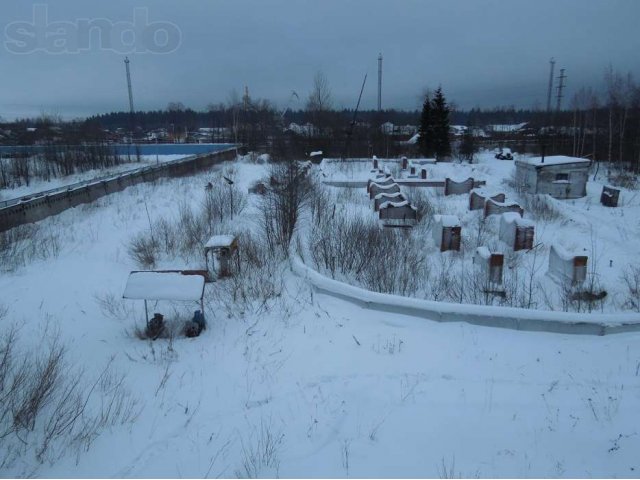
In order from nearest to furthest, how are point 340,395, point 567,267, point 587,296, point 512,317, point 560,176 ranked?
1. point 340,395
2. point 512,317
3. point 587,296
4. point 567,267
5. point 560,176

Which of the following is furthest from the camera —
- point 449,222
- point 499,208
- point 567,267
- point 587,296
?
point 499,208

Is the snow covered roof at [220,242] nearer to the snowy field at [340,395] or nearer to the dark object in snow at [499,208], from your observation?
the snowy field at [340,395]

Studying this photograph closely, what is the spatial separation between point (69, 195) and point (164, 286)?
1511cm

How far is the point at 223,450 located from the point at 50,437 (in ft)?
5.29

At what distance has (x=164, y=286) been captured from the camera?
5.90m

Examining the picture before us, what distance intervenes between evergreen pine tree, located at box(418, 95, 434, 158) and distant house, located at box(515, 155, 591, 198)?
1566 centimetres

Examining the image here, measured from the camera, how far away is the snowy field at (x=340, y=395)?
11.9 feet

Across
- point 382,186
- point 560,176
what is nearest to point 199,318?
point 382,186

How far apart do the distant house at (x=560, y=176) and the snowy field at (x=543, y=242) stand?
2.78ft

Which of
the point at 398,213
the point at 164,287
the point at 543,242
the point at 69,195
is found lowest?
the point at 543,242

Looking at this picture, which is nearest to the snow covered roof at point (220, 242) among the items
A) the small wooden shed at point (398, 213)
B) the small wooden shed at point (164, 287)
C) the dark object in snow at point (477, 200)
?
the small wooden shed at point (164, 287)

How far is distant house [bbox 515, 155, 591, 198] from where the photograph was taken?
2019cm

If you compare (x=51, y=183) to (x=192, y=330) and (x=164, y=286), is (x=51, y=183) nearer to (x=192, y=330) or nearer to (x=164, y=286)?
(x=164, y=286)

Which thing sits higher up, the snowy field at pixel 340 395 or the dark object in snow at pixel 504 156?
the dark object in snow at pixel 504 156
